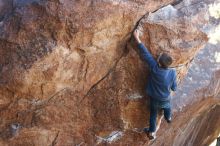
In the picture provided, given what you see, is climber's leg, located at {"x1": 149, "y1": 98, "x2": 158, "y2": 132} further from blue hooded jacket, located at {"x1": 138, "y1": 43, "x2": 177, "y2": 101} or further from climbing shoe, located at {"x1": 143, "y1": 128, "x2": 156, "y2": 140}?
blue hooded jacket, located at {"x1": 138, "y1": 43, "x2": 177, "y2": 101}

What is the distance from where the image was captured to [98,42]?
6.75 meters

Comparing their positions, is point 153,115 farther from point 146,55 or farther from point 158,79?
point 146,55

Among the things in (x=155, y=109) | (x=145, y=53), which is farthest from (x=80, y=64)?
(x=155, y=109)

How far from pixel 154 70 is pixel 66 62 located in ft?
4.63

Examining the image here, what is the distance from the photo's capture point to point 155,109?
7.03 m

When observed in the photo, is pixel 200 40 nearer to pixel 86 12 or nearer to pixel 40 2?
pixel 86 12

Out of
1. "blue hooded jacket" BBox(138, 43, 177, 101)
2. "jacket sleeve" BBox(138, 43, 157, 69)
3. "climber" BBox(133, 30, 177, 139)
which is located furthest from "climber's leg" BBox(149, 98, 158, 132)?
"jacket sleeve" BBox(138, 43, 157, 69)

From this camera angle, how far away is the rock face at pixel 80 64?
21.2ft

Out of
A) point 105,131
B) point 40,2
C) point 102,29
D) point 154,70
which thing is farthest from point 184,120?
point 40,2

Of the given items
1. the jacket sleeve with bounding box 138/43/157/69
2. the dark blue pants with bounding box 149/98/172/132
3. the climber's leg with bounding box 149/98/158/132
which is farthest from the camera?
the climber's leg with bounding box 149/98/158/132

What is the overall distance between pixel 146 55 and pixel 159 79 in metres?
0.47

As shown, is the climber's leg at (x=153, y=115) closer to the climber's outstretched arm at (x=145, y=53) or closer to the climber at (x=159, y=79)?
the climber at (x=159, y=79)

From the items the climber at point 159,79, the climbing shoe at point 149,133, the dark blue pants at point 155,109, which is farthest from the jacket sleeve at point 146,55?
the climbing shoe at point 149,133

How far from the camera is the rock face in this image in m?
6.46
